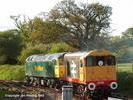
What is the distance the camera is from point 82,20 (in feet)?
206

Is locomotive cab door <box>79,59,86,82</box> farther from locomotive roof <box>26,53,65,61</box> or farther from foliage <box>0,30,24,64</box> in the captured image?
foliage <box>0,30,24,64</box>

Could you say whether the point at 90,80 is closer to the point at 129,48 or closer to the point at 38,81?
the point at 38,81

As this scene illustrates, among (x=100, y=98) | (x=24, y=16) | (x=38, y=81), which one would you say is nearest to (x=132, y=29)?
(x=24, y=16)

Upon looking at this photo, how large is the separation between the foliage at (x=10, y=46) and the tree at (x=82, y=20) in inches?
307

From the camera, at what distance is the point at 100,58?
1025 inches

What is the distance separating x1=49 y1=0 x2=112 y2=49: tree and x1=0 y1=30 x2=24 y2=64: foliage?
7790 millimetres

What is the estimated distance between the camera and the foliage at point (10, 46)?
65.5 metres

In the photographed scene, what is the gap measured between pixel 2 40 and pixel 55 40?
11.3 metres

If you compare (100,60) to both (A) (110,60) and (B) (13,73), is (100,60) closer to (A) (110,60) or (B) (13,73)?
(A) (110,60)

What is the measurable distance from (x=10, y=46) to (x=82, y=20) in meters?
12.0

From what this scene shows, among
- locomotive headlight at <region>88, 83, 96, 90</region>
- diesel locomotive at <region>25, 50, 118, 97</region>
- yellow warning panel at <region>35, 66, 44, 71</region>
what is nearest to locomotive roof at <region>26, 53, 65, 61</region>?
yellow warning panel at <region>35, 66, 44, 71</region>

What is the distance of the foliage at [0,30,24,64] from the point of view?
215 ft

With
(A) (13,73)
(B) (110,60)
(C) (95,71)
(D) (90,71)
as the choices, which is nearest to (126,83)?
(B) (110,60)

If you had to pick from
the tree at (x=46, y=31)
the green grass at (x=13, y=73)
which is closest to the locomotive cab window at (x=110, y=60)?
the green grass at (x=13, y=73)
